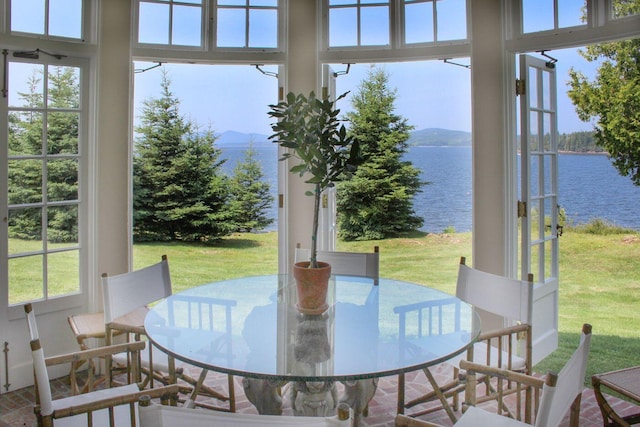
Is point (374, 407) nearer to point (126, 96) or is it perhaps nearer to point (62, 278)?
point (62, 278)

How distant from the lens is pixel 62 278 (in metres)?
3.85

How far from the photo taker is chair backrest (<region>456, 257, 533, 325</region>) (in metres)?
2.61

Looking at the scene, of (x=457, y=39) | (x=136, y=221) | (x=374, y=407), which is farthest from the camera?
(x=136, y=221)

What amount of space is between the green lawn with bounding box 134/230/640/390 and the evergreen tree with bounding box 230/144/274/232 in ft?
1.17

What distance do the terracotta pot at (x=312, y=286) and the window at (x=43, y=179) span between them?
7.45ft

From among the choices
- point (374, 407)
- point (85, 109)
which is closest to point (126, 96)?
point (85, 109)

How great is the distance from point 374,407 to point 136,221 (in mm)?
7587

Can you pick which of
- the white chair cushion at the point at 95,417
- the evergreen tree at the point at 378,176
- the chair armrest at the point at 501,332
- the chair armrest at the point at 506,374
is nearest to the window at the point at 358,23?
the chair armrest at the point at 501,332

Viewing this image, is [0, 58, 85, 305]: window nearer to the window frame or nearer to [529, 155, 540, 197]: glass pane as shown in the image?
the window frame

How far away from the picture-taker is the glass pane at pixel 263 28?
13.9 ft

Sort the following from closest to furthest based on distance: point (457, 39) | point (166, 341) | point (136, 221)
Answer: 1. point (166, 341)
2. point (457, 39)
3. point (136, 221)

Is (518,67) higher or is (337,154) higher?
(518,67)

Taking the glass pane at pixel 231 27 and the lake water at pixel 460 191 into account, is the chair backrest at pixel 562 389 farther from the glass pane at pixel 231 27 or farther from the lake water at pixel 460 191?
the lake water at pixel 460 191

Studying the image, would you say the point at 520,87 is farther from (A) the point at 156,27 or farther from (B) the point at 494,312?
(A) the point at 156,27
